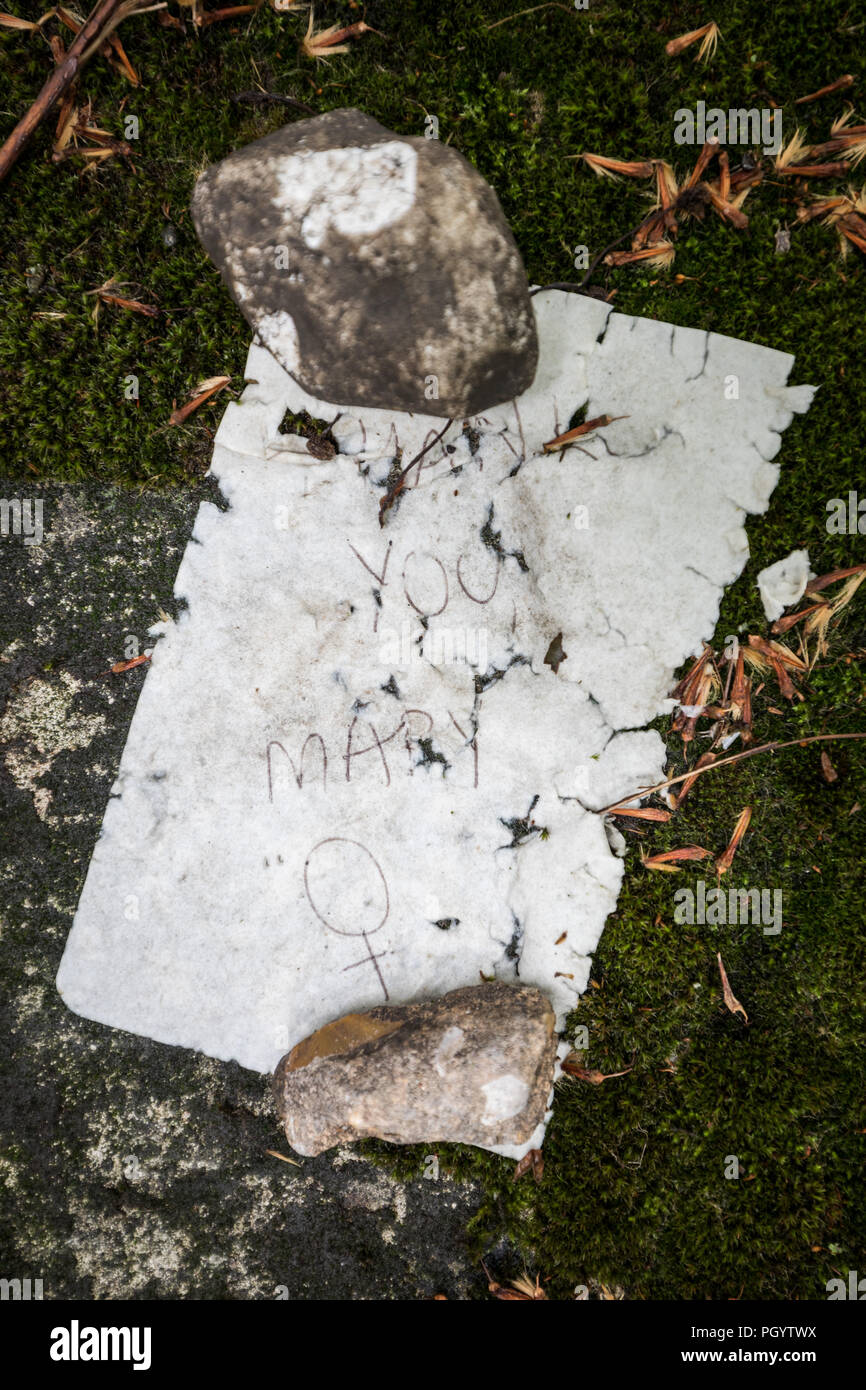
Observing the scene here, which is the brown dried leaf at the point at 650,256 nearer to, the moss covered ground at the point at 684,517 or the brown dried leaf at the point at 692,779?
the moss covered ground at the point at 684,517

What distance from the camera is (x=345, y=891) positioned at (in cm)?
233

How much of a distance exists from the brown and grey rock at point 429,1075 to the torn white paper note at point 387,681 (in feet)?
0.59

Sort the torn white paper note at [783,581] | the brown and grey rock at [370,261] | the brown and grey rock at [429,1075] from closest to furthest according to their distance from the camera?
1. the brown and grey rock at [370,261]
2. the brown and grey rock at [429,1075]
3. the torn white paper note at [783,581]

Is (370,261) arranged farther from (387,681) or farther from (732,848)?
(732,848)

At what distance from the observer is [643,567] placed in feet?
7.72

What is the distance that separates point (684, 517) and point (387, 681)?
1.17m

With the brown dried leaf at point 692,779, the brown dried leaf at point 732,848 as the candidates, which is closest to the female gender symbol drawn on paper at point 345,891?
the brown dried leaf at point 692,779

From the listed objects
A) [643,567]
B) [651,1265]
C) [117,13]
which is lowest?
[651,1265]

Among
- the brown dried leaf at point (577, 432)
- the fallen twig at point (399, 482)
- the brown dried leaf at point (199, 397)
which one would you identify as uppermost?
the brown dried leaf at point (199, 397)

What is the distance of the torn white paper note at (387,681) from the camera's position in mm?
2328

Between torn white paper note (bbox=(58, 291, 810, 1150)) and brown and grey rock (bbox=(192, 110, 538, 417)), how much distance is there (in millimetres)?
275

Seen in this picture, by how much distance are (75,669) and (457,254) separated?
5.98ft

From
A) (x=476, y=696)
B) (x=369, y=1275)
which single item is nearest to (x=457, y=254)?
(x=476, y=696)
